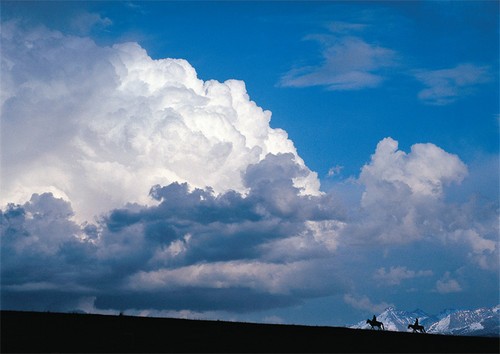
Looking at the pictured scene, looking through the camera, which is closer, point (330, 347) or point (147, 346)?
point (147, 346)

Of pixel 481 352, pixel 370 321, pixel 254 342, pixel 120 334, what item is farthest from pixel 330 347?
pixel 370 321

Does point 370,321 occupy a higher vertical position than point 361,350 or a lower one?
higher

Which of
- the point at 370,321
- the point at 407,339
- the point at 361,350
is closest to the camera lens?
the point at 361,350

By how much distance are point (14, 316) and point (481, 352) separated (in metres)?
51.4

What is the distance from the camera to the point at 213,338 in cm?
7550

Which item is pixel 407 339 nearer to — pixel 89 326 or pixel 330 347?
pixel 330 347

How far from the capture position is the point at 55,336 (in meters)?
69.2

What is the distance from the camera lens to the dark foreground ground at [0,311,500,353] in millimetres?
65625

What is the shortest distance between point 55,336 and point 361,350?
99.8 feet

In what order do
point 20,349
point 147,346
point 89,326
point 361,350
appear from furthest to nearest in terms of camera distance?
point 89,326 < point 361,350 < point 147,346 < point 20,349

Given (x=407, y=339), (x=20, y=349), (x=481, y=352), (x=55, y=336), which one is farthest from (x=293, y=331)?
(x=20, y=349)

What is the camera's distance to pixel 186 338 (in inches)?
2921

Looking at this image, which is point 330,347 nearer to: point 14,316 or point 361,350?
point 361,350

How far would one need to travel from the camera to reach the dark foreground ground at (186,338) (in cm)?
6562
